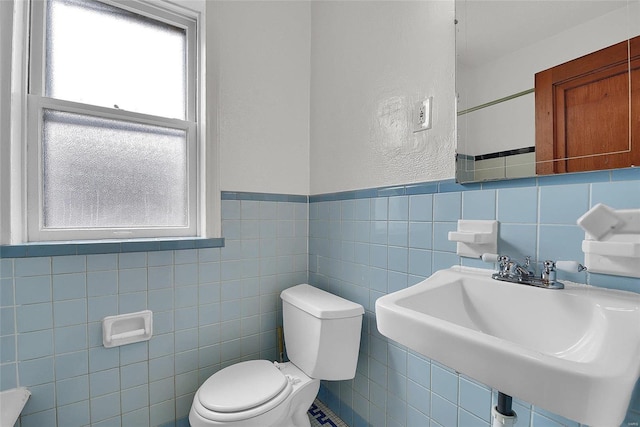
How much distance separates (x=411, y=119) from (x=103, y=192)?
1390mm

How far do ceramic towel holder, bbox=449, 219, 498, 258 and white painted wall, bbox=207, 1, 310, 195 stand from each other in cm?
99

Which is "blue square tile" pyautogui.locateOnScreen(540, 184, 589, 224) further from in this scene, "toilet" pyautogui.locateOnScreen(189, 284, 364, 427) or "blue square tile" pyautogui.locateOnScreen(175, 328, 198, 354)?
"blue square tile" pyautogui.locateOnScreen(175, 328, 198, 354)

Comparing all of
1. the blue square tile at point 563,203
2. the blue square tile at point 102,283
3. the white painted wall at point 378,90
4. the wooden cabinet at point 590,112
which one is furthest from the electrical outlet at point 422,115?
the blue square tile at point 102,283

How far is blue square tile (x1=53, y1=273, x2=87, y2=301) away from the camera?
3.65ft

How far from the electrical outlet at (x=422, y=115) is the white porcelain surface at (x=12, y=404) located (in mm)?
1704

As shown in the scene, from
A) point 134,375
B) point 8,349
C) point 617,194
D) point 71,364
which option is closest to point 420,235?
point 617,194

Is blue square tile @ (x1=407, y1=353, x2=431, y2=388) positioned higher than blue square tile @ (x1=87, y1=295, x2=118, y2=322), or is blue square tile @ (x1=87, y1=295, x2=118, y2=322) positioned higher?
blue square tile @ (x1=87, y1=295, x2=118, y2=322)

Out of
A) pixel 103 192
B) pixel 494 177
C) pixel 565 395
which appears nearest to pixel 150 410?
pixel 103 192

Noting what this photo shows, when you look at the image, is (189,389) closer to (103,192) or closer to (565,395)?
(103,192)

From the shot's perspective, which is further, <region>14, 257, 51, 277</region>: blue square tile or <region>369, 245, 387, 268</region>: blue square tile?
<region>369, 245, 387, 268</region>: blue square tile

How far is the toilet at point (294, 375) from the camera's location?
105cm

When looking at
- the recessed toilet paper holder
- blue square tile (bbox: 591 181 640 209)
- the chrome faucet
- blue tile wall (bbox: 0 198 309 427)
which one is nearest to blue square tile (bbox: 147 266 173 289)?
blue tile wall (bbox: 0 198 309 427)

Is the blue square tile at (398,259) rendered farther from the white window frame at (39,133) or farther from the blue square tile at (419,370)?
the white window frame at (39,133)

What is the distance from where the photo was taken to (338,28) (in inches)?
60.6
